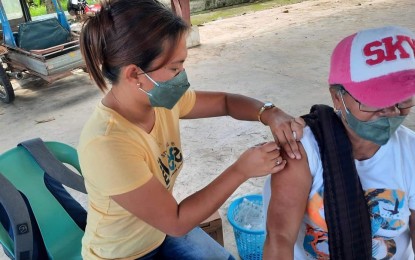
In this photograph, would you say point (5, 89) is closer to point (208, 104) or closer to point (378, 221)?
point (208, 104)

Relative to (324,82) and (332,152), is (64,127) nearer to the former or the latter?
(324,82)

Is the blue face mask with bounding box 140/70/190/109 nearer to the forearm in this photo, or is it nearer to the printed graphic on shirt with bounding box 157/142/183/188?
the printed graphic on shirt with bounding box 157/142/183/188

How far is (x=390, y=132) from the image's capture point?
1176 millimetres

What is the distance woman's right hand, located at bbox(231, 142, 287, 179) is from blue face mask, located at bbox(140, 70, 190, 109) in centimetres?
37

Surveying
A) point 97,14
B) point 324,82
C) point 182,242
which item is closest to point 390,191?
point 182,242

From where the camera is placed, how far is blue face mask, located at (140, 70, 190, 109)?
1.36 meters

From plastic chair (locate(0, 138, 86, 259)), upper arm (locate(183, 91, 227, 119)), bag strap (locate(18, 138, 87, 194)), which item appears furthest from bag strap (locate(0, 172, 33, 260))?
upper arm (locate(183, 91, 227, 119))

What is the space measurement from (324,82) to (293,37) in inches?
94.6

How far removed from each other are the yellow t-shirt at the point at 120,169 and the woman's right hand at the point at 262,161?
0.98ft

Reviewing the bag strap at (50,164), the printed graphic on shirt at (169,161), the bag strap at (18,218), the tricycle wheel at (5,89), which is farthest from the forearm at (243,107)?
the tricycle wheel at (5,89)

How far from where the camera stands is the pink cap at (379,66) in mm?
1087

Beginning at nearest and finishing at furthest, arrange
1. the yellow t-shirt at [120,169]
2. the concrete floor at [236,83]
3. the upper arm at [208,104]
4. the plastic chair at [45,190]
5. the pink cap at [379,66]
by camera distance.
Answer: the pink cap at [379,66]
the yellow t-shirt at [120,169]
the plastic chair at [45,190]
the upper arm at [208,104]
the concrete floor at [236,83]

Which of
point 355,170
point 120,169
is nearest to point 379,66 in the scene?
point 355,170

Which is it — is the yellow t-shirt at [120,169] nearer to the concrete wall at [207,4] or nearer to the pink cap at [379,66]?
the pink cap at [379,66]
